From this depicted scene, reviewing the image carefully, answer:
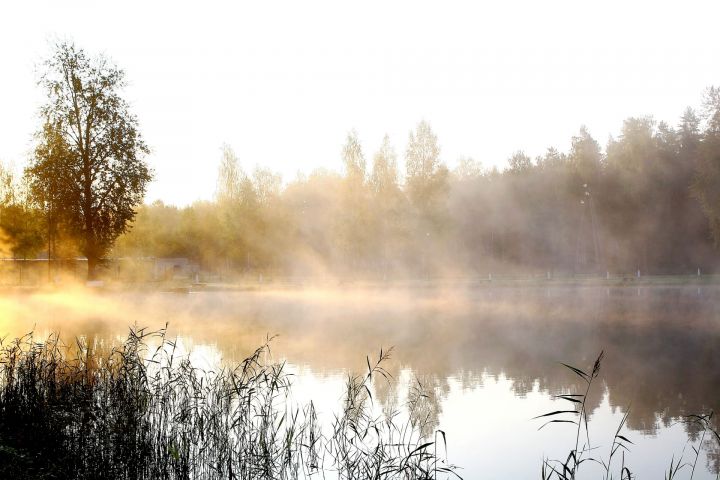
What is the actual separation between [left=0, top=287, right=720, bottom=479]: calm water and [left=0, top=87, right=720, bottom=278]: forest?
18919 millimetres

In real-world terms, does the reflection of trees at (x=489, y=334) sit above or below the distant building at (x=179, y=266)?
below

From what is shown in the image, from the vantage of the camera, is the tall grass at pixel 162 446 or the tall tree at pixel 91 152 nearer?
the tall grass at pixel 162 446

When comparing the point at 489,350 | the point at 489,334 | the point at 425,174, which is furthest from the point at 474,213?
the point at 489,350

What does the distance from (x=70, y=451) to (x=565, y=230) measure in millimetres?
62985

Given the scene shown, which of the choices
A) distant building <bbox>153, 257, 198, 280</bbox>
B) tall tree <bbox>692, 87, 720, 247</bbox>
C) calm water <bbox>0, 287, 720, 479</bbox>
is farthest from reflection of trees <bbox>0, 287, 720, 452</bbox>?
distant building <bbox>153, 257, 198, 280</bbox>

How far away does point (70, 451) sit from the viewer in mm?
7918

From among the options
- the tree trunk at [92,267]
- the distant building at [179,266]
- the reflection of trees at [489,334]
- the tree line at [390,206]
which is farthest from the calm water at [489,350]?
the distant building at [179,266]

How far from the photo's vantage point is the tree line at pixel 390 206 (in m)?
39.8

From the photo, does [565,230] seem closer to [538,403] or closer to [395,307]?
[395,307]

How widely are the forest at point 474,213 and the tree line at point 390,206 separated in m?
0.14

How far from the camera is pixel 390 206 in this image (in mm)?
58906

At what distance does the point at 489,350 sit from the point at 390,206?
39.7 meters

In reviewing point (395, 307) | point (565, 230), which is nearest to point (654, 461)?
point (395, 307)

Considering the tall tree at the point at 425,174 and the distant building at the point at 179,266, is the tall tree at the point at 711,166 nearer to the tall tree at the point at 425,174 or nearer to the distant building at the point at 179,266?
the tall tree at the point at 425,174
